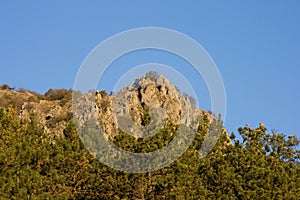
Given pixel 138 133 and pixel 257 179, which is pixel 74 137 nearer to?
pixel 138 133

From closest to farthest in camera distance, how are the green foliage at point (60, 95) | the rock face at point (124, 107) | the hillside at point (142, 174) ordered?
the hillside at point (142, 174) → the rock face at point (124, 107) → the green foliage at point (60, 95)

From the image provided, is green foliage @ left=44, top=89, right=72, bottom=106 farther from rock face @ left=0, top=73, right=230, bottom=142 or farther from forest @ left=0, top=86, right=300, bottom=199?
forest @ left=0, top=86, right=300, bottom=199

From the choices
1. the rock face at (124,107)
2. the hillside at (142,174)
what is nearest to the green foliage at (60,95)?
the rock face at (124,107)

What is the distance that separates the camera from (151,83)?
276 feet

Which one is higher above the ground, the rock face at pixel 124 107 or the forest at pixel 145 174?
the rock face at pixel 124 107

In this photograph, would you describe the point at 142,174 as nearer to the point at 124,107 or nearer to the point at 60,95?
the point at 124,107

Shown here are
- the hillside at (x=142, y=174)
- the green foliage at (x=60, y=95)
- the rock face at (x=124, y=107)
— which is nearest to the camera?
the hillside at (x=142, y=174)

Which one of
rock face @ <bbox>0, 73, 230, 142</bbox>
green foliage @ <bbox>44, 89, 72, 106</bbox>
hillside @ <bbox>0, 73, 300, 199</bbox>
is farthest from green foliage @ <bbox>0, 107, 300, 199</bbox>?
green foliage @ <bbox>44, 89, 72, 106</bbox>

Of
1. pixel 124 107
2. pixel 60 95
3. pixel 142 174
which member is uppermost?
pixel 60 95

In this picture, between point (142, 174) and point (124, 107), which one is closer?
point (142, 174)

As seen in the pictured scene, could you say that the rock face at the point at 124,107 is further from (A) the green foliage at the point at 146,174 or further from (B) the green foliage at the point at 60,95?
(A) the green foliage at the point at 146,174

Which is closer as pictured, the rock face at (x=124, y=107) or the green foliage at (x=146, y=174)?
the green foliage at (x=146, y=174)

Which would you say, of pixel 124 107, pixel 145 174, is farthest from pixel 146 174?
pixel 124 107

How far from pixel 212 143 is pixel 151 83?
121ft
